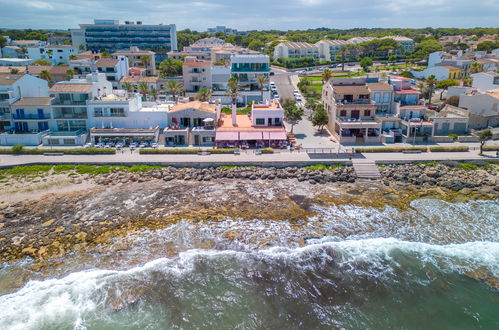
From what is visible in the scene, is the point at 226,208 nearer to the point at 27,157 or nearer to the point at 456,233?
the point at 456,233

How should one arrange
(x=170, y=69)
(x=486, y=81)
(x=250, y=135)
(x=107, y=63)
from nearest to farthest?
(x=250, y=135) → (x=486, y=81) → (x=107, y=63) → (x=170, y=69)

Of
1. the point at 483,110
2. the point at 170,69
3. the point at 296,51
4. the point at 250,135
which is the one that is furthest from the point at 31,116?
the point at 296,51

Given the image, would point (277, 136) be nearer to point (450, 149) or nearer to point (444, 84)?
point (450, 149)

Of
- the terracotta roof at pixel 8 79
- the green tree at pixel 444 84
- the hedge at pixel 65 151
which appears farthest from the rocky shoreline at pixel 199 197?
the green tree at pixel 444 84

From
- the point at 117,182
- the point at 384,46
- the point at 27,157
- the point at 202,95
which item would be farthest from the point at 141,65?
the point at 384,46

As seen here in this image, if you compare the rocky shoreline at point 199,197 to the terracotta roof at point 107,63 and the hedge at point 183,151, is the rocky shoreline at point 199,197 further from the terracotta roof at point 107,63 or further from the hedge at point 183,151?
the terracotta roof at point 107,63

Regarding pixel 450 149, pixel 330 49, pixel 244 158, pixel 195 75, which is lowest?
pixel 244 158

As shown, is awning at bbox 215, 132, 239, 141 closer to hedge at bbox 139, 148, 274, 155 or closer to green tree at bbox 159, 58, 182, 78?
hedge at bbox 139, 148, 274, 155
